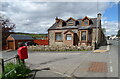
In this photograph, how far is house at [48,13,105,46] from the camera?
71.1 ft

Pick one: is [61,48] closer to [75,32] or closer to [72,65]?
[75,32]

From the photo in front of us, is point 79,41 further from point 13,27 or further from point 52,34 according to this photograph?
point 13,27

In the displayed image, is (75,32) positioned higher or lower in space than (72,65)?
higher

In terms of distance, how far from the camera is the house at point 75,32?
71.1 ft

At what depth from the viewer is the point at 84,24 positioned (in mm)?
23250

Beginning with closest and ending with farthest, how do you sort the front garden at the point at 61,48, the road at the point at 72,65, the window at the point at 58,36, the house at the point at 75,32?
1. the road at the point at 72,65
2. the front garden at the point at 61,48
3. the house at the point at 75,32
4. the window at the point at 58,36

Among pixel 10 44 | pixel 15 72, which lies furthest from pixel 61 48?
pixel 15 72

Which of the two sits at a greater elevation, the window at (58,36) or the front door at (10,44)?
the window at (58,36)

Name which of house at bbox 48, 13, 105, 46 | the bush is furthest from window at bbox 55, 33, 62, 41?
the bush

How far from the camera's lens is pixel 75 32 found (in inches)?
923

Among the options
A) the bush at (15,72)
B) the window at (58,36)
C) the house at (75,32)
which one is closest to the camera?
the bush at (15,72)

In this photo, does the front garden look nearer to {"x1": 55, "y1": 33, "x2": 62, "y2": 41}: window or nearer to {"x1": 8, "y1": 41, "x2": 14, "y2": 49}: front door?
{"x1": 8, "y1": 41, "x2": 14, "y2": 49}: front door

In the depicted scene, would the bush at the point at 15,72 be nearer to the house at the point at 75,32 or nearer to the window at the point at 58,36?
the house at the point at 75,32

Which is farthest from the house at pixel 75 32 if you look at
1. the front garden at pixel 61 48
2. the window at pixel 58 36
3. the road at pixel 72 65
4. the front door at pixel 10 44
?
the road at pixel 72 65
